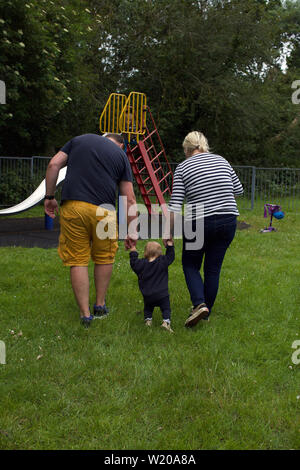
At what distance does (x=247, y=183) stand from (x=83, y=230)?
1268 centimetres

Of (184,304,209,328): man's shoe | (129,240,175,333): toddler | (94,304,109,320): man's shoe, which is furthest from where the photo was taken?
(94,304,109,320): man's shoe

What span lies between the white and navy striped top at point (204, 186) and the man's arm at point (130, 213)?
0.40 metres

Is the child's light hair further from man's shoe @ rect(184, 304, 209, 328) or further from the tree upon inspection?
the tree

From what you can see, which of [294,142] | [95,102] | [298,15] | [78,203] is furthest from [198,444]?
[298,15]

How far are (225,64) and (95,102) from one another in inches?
242

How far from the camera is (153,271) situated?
4672 mm

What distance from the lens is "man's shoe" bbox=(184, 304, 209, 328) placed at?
4512 millimetres

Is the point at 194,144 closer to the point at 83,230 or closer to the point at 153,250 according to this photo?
the point at 153,250

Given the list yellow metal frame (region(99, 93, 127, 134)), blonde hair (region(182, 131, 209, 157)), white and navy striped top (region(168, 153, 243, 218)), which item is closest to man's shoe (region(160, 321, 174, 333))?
white and navy striped top (region(168, 153, 243, 218))

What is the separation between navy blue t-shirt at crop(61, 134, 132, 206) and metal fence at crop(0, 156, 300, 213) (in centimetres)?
1137
